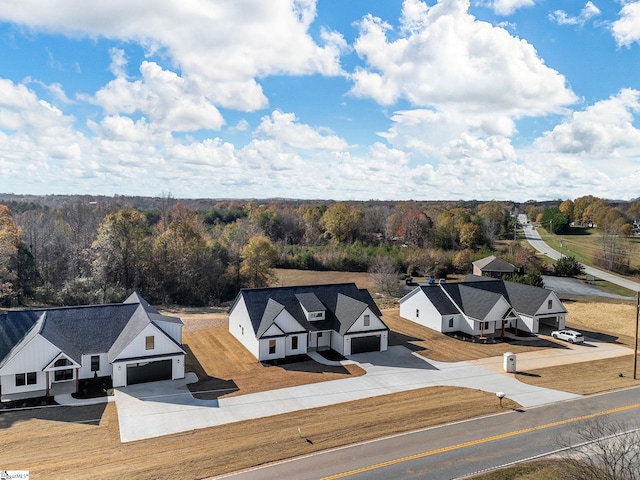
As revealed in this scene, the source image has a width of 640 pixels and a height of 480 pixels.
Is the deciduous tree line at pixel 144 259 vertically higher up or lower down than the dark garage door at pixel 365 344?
higher up

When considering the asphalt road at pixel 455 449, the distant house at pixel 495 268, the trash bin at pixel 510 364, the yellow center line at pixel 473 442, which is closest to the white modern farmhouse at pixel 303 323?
the trash bin at pixel 510 364

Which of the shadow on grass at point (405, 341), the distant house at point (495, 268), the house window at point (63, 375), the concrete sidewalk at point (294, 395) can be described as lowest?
the concrete sidewalk at point (294, 395)

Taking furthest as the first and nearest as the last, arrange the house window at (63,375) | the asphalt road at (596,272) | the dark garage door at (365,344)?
the asphalt road at (596,272) < the dark garage door at (365,344) < the house window at (63,375)

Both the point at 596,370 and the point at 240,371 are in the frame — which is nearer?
the point at 240,371

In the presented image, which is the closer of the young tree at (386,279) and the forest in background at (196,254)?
the forest in background at (196,254)

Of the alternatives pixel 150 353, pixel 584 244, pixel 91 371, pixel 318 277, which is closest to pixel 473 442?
pixel 150 353

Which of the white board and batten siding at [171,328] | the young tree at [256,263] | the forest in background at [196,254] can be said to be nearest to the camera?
the white board and batten siding at [171,328]

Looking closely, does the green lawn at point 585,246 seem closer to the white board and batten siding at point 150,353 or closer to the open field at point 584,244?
the open field at point 584,244

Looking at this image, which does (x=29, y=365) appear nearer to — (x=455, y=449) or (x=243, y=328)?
(x=243, y=328)
